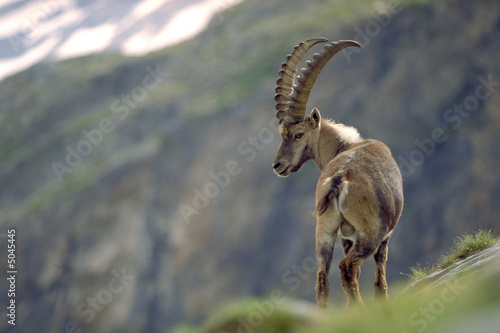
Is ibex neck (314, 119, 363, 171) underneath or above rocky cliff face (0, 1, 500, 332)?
above

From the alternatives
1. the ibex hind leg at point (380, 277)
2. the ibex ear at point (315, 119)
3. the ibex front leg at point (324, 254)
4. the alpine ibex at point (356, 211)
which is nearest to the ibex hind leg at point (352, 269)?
the alpine ibex at point (356, 211)

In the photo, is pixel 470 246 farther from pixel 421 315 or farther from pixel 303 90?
pixel 421 315

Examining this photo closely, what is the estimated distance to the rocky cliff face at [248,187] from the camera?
5003 cm

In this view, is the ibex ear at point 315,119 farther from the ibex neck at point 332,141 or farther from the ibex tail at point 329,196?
the ibex tail at point 329,196

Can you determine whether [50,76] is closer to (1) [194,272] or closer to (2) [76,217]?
(2) [76,217]

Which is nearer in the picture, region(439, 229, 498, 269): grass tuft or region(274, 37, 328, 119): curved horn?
region(439, 229, 498, 269): grass tuft

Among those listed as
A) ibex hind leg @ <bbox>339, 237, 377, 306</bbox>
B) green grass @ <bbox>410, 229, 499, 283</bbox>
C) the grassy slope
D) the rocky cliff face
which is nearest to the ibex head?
green grass @ <bbox>410, 229, 499, 283</bbox>

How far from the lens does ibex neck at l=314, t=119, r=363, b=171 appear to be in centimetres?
1108

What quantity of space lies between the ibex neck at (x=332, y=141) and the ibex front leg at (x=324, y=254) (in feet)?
8.19

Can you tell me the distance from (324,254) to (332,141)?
3.12 meters

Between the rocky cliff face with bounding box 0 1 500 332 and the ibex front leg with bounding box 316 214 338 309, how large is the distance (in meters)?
37.7

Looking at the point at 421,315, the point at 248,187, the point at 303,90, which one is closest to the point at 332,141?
the point at 303,90

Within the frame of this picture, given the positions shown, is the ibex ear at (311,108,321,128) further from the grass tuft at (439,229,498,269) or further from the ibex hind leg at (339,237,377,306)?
the ibex hind leg at (339,237,377,306)

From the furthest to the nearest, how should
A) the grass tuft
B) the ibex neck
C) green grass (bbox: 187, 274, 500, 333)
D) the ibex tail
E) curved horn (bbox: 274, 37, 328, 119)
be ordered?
curved horn (bbox: 274, 37, 328, 119), the ibex neck, the grass tuft, the ibex tail, green grass (bbox: 187, 274, 500, 333)
